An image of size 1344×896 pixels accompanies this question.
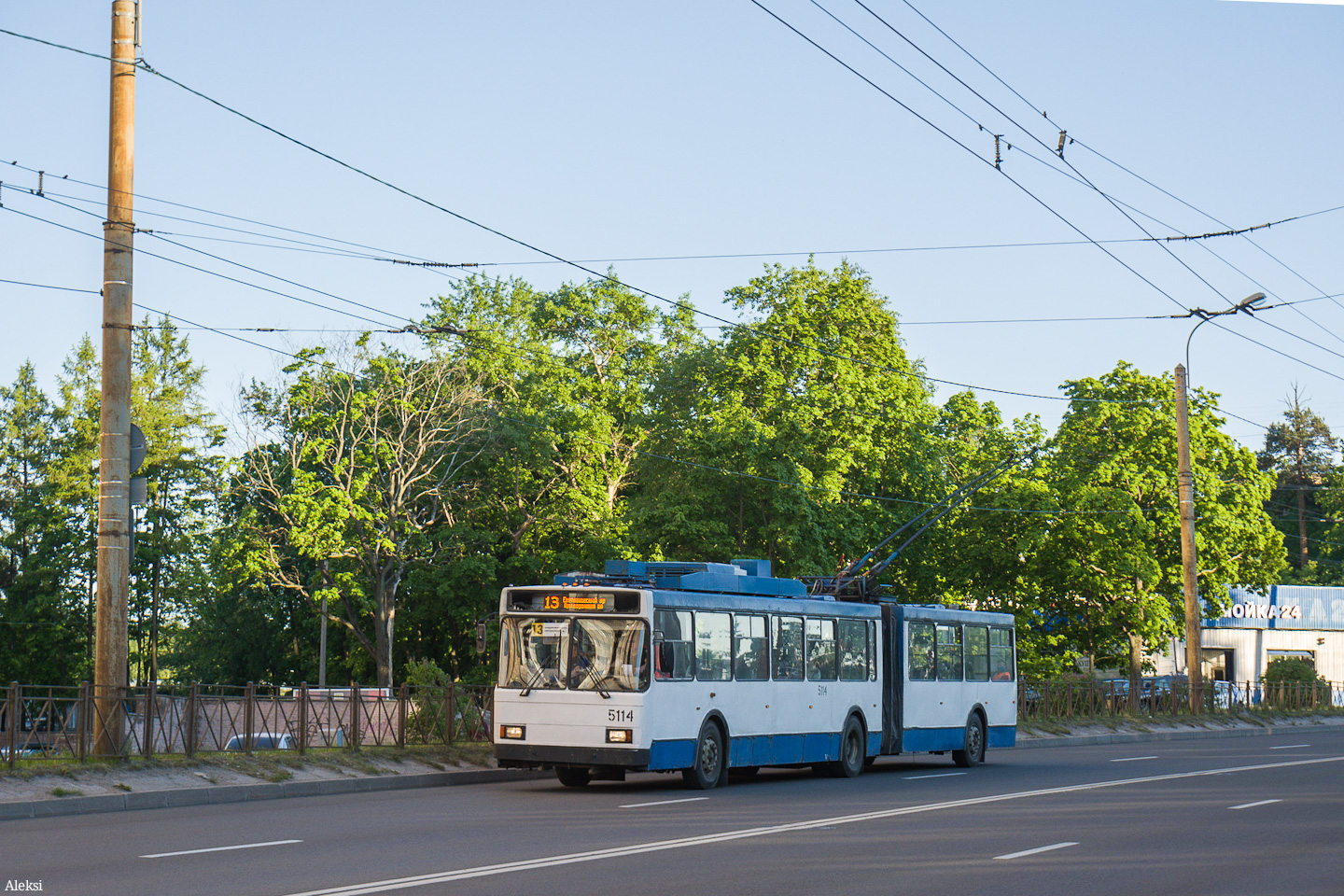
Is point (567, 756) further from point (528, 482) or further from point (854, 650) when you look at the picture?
point (528, 482)

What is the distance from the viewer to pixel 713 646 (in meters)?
20.4

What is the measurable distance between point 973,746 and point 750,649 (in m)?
7.84

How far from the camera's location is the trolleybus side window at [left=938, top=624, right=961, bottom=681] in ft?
86.4

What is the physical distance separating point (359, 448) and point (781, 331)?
1373 cm

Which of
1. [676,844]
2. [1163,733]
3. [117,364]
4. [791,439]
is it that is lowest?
[1163,733]

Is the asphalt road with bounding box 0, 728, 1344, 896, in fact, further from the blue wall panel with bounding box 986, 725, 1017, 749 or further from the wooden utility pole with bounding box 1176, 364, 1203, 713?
the wooden utility pole with bounding box 1176, 364, 1203, 713

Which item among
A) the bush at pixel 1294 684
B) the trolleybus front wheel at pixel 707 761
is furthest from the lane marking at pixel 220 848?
the bush at pixel 1294 684

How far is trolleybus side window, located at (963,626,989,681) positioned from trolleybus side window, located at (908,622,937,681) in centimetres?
149

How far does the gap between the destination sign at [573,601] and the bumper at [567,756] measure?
70.6 inches

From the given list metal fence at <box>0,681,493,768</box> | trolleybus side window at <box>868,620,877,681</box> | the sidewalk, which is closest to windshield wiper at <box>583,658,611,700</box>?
metal fence at <box>0,681,493,768</box>

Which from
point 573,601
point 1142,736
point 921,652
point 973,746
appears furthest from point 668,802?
point 1142,736

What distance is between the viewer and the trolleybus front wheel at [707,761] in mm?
19719

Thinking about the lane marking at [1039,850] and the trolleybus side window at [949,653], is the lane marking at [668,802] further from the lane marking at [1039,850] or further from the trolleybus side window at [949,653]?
the trolleybus side window at [949,653]

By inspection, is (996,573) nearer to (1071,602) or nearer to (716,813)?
(1071,602)
